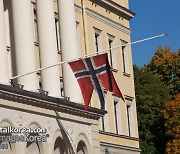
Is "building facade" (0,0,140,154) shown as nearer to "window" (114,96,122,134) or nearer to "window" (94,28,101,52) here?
"window" (94,28,101,52)

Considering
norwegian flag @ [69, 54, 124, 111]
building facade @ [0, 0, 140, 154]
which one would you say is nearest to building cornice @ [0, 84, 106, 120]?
building facade @ [0, 0, 140, 154]

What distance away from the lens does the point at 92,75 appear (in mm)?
31625

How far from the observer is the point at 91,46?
145 feet

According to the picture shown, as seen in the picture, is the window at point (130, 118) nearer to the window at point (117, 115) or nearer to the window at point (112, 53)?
the window at point (117, 115)

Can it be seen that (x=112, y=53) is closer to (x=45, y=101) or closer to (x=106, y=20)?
(x=106, y=20)

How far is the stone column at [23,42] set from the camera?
32656 mm

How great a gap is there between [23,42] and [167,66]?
136ft

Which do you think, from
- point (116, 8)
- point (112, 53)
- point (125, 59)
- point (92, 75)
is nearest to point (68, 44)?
point (92, 75)

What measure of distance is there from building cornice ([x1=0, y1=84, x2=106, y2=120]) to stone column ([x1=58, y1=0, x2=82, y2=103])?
92 centimetres

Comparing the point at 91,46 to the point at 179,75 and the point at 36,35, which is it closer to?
the point at 36,35

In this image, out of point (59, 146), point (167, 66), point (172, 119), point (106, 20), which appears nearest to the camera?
point (59, 146)

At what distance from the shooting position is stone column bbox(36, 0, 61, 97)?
34.8 meters

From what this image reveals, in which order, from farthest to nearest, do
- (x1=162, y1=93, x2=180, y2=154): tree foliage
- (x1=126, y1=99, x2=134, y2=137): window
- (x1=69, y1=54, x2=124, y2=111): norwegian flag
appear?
(x1=162, y1=93, x2=180, y2=154): tree foliage, (x1=126, y1=99, x2=134, y2=137): window, (x1=69, y1=54, x2=124, y2=111): norwegian flag

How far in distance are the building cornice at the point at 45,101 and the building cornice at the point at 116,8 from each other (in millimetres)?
9538
